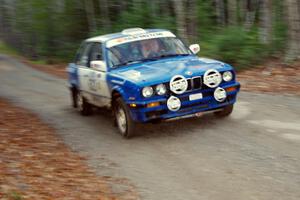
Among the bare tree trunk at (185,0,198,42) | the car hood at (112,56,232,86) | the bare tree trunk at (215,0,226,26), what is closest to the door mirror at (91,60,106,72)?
the car hood at (112,56,232,86)

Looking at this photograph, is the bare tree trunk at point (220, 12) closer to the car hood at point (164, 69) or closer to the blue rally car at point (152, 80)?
the blue rally car at point (152, 80)

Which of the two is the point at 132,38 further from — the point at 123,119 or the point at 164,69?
the point at 123,119

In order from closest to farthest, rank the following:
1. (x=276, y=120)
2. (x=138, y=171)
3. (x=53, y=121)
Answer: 1. (x=138, y=171)
2. (x=276, y=120)
3. (x=53, y=121)

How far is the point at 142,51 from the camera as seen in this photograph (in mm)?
9328

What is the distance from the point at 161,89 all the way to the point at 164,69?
0.55m

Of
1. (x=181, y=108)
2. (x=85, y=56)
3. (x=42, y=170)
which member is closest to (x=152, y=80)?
(x=181, y=108)

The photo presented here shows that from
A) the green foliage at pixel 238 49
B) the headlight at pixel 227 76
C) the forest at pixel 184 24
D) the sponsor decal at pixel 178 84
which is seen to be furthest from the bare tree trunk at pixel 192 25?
the sponsor decal at pixel 178 84

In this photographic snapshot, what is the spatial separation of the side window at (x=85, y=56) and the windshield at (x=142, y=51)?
1.11m

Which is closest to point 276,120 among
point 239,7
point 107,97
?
point 107,97

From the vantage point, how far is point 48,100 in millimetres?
14719

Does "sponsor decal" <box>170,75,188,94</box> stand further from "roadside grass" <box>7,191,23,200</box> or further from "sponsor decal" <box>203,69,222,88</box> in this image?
"roadside grass" <box>7,191,23,200</box>

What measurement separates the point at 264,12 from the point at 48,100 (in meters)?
7.98

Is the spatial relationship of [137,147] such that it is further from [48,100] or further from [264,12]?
[264,12]

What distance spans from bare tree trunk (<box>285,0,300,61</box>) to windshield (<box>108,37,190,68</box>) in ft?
18.6
